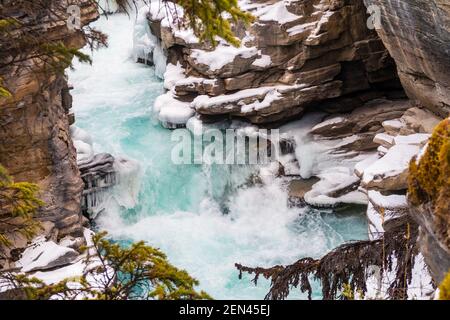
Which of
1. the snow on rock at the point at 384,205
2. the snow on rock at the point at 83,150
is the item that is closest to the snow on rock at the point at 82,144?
the snow on rock at the point at 83,150

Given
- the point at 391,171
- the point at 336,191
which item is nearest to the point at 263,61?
the point at 336,191

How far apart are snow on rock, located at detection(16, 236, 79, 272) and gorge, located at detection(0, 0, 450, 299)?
0.31 feet

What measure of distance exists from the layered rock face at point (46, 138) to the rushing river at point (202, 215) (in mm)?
2137

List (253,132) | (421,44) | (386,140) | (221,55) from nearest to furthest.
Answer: (421,44), (386,140), (221,55), (253,132)

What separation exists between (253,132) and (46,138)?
6123 mm

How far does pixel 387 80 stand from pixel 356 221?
4.45 metres

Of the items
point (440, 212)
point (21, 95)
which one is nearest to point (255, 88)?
point (21, 95)

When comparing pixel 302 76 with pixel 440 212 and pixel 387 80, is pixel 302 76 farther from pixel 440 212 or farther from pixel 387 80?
pixel 440 212

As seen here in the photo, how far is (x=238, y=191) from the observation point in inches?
589

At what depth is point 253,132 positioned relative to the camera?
51.2ft

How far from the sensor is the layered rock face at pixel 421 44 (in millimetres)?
9586

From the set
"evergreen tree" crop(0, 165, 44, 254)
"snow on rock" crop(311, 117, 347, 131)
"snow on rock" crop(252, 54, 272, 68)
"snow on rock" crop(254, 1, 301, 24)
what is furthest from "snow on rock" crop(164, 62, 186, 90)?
"evergreen tree" crop(0, 165, 44, 254)

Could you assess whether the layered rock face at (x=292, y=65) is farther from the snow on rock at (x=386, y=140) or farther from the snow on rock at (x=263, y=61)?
the snow on rock at (x=386, y=140)

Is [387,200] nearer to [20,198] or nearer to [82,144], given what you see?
[20,198]
